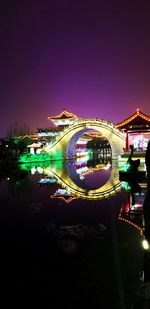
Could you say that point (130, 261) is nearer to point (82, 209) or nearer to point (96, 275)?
point (96, 275)

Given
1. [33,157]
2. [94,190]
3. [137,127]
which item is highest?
[137,127]

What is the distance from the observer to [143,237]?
17.9ft

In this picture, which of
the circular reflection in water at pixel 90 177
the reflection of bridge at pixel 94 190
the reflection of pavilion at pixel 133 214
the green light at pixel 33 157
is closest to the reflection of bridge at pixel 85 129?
the green light at pixel 33 157

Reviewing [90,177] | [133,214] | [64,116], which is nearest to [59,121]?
[64,116]

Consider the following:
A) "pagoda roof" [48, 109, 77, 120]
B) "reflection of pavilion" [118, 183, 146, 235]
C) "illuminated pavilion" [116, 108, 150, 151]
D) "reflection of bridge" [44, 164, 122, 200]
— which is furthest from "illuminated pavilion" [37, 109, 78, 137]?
"reflection of pavilion" [118, 183, 146, 235]

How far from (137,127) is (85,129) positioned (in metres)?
13.5

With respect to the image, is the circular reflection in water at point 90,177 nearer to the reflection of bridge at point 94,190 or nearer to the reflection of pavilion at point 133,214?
the reflection of bridge at point 94,190

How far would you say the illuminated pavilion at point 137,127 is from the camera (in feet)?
101

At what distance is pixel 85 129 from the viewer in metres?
44.9

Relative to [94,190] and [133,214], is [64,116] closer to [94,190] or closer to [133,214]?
[94,190]

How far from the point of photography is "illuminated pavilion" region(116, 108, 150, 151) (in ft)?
101

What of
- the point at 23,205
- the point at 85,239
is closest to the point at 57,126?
the point at 23,205

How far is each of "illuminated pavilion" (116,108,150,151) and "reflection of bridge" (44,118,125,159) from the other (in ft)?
16.7

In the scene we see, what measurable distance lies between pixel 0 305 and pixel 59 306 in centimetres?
62
